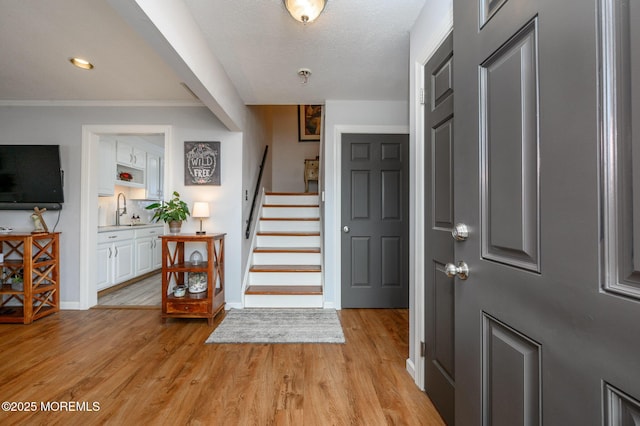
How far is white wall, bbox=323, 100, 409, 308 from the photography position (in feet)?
10.5

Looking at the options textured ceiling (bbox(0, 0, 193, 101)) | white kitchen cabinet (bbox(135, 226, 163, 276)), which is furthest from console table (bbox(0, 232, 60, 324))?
textured ceiling (bbox(0, 0, 193, 101))

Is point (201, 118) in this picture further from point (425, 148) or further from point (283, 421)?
point (283, 421)

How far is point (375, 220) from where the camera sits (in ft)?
10.5

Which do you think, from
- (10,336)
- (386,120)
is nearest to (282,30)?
(386,120)

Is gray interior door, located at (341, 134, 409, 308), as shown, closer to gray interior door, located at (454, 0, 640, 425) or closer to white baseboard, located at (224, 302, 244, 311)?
white baseboard, located at (224, 302, 244, 311)

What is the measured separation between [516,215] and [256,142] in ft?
12.2

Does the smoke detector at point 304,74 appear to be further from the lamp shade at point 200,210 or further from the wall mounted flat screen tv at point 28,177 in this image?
the wall mounted flat screen tv at point 28,177

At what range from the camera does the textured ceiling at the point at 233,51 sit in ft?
5.72

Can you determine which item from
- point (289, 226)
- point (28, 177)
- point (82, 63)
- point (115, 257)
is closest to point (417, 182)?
point (289, 226)

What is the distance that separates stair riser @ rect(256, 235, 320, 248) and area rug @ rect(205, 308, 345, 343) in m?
0.94

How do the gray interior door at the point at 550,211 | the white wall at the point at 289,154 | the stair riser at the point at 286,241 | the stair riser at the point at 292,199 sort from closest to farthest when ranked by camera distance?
the gray interior door at the point at 550,211, the stair riser at the point at 286,241, the stair riser at the point at 292,199, the white wall at the point at 289,154

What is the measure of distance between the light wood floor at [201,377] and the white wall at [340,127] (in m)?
0.77

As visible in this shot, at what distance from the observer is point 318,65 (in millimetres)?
2373

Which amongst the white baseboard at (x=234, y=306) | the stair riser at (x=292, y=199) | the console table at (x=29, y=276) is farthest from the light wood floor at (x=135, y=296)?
the stair riser at (x=292, y=199)
